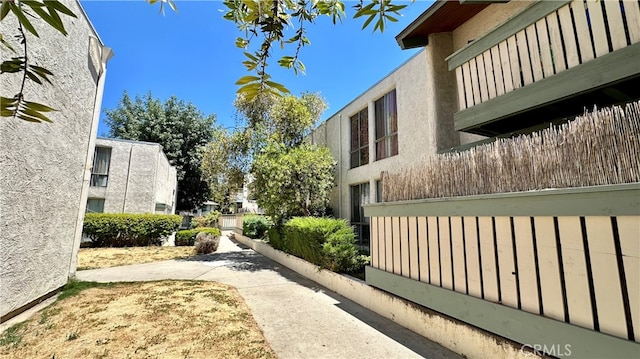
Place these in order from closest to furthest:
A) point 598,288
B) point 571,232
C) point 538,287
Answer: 1. point 598,288
2. point 571,232
3. point 538,287

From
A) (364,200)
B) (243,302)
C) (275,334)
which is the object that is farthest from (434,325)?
Answer: (364,200)

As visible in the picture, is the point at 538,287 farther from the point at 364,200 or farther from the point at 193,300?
the point at 364,200

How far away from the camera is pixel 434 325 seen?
399 centimetres

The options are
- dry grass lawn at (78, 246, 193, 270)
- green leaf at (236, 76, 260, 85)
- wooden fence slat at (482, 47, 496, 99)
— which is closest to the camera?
green leaf at (236, 76, 260, 85)

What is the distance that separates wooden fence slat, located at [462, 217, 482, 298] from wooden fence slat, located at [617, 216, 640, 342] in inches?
52.1

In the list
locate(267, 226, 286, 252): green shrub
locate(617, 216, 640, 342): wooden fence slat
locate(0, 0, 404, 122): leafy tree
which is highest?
locate(0, 0, 404, 122): leafy tree

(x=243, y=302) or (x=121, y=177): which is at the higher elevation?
(x=121, y=177)

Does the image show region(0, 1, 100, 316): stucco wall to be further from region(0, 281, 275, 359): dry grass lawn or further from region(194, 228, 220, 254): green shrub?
region(194, 228, 220, 254): green shrub

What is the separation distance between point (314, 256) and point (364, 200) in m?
4.11

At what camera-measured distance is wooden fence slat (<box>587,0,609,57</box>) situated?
3598 mm

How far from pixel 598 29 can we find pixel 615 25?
16 centimetres

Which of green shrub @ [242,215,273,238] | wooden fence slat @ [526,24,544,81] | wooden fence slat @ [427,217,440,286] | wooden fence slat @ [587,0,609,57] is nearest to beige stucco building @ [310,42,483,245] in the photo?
wooden fence slat @ [427,217,440,286]

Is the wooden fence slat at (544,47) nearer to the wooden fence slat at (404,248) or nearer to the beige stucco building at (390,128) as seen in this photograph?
the beige stucco building at (390,128)

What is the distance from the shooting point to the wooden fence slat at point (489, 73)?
197 inches
